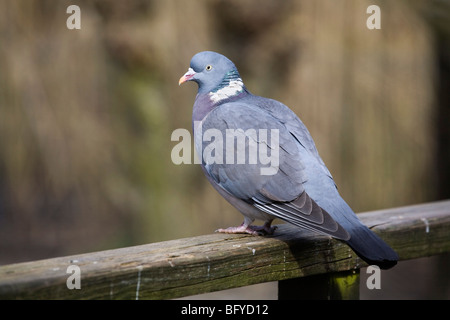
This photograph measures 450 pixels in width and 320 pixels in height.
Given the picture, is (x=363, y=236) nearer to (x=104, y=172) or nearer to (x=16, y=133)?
(x=104, y=172)

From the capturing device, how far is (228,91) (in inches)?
127

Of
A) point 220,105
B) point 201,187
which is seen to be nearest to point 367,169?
point 201,187

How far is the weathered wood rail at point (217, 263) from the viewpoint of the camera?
192 centimetres

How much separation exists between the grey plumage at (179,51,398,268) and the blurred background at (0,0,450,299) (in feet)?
8.19

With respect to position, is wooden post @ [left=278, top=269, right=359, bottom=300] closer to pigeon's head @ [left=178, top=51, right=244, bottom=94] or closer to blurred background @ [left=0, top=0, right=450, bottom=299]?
pigeon's head @ [left=178, top=51, right=244, bottom=94]

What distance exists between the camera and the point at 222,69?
3.26 meters

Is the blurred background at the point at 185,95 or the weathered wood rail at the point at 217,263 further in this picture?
the blurred background at the point at 185,95

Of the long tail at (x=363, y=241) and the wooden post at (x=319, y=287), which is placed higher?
the long tail at (x=363, y=241)

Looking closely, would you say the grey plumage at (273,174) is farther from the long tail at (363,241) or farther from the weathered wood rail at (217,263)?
the weathered wood rail at (217,263)

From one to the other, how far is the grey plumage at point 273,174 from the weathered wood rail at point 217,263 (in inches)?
4.9

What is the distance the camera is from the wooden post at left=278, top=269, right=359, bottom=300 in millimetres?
2592

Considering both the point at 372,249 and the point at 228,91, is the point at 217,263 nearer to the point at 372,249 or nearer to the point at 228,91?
the point at 372,249

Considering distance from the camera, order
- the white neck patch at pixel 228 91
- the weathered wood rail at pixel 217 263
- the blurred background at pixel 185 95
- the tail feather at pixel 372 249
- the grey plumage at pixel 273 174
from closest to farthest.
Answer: the weathered wood rail at pixel 217 263 → the tail feather at pixel 372 249 → the grey plumage at pixel 273 174 → the white neck patch at pixel 228 91 → the blurred background at pixel 185 95

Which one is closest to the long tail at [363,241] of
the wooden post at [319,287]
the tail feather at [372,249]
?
the tail feather at [372,249]
